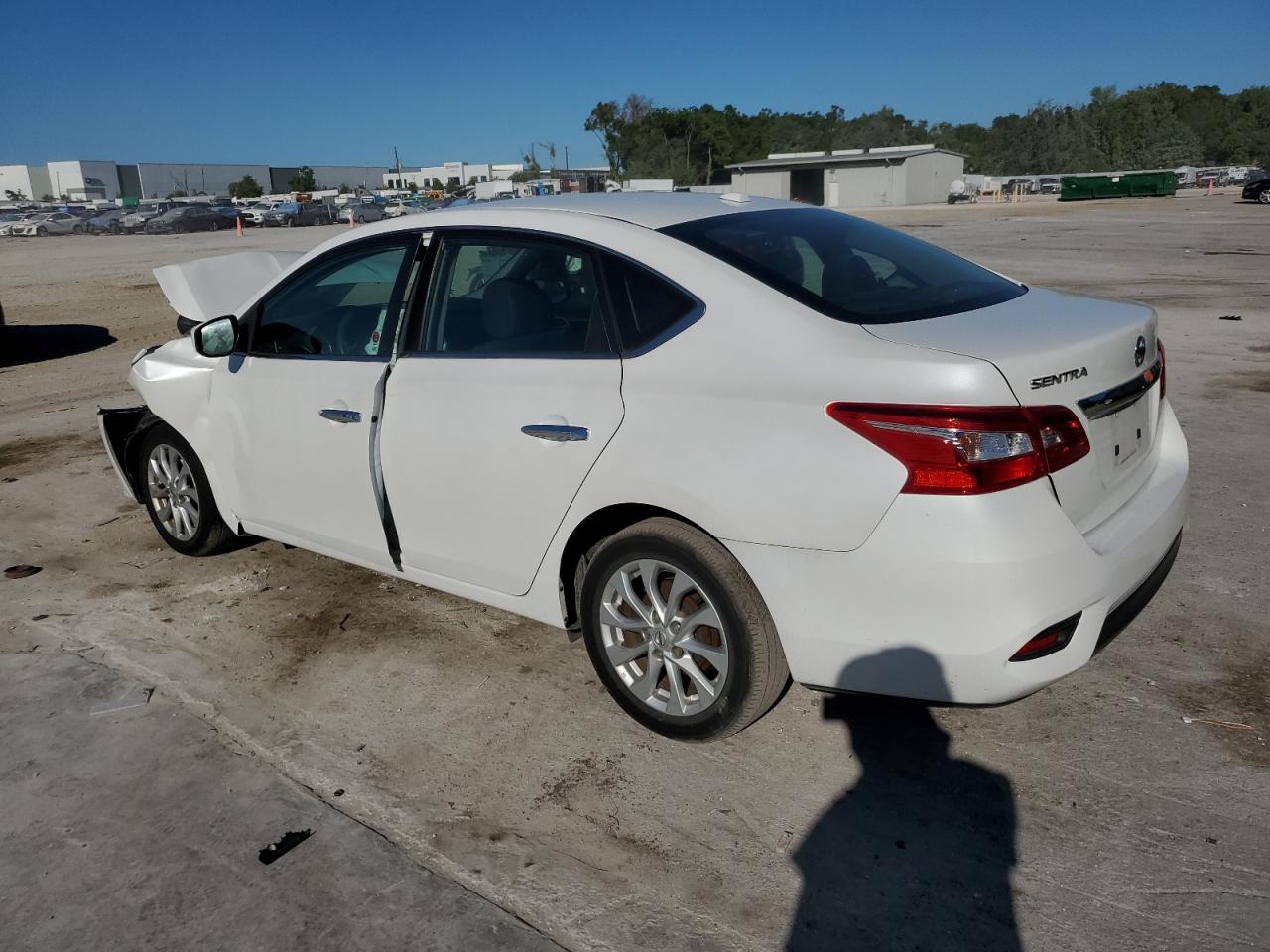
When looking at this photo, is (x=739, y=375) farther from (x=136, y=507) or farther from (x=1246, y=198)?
(x=1246, y=198)

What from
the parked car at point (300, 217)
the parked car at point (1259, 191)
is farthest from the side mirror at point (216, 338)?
the parked car at point (300, 217)

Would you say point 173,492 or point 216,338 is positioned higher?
point 216,338

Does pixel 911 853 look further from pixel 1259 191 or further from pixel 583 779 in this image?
pixel 1259 191

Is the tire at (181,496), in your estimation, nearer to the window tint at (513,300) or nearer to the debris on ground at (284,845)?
the window tint at (513,300)

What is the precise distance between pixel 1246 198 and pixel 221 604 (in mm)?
49327

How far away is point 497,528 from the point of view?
3.54 meters

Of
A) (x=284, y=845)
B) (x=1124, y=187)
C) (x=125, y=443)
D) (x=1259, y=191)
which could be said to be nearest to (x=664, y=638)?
(x=284, y=845)

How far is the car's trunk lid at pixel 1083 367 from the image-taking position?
8.84 feet

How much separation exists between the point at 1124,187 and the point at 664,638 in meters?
60.5

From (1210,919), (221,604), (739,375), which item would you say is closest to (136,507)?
(221,604)

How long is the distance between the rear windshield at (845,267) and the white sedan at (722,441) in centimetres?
2

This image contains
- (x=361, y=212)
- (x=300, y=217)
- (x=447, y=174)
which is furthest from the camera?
(x=447, y=174)

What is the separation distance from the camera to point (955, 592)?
259cm

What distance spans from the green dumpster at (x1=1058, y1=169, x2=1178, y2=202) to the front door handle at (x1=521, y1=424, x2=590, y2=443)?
2355 inches
